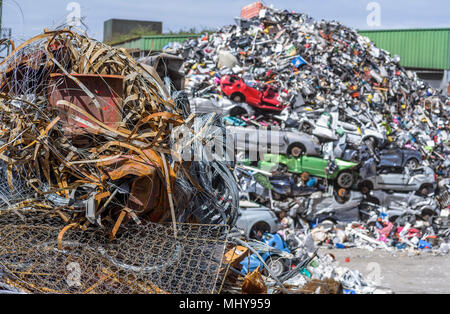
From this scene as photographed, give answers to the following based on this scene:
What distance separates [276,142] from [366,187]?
280cm

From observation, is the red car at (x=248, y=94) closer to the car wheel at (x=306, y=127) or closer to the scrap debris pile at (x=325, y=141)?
the scrap debris pile at (x=325, y=141)

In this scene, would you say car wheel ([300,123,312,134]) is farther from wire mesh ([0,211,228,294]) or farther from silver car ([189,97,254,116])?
wire mesh ([0,211,228,294])

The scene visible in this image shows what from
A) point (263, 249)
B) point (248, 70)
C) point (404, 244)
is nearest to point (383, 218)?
point (404, 244)

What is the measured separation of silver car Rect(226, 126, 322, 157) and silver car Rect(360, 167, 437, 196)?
→ 1801 mm

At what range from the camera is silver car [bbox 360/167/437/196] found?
12.3m

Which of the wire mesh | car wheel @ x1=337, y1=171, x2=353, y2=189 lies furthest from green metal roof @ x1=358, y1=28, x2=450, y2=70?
the wire mesh

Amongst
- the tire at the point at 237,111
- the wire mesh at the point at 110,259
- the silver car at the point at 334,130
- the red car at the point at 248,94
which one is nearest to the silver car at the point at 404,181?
the silver car at the point at 334,130

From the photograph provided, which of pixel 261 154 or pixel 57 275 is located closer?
pixel 57 275

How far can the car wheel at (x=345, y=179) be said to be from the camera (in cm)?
1171

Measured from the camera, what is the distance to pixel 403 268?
9.38 meters

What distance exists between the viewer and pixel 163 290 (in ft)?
8.60
